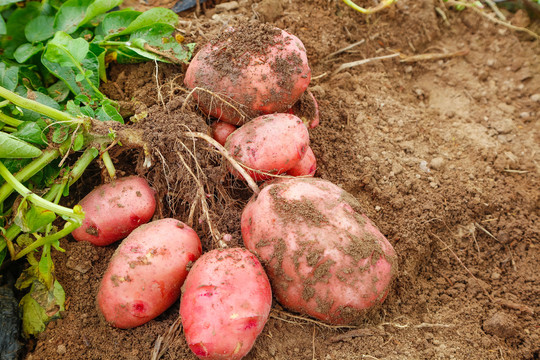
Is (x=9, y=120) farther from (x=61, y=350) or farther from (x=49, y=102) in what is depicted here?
(x=61, y=350)

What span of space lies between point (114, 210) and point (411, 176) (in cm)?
127

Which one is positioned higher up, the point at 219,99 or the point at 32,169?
the point at 219,99

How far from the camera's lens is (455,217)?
5.80 ft

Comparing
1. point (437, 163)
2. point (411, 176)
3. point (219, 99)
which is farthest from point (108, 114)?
point (437, 163)

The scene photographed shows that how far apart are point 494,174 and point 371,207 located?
633 millimetres

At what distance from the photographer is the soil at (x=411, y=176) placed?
143 centimetres

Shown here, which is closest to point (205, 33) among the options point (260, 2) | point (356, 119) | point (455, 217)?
point (260, 2)

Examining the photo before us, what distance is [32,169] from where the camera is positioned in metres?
1.51

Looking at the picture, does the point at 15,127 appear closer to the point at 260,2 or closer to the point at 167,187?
the point at 167,187

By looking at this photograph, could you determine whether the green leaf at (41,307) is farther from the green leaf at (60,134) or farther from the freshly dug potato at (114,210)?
the green leaf at (60,134)

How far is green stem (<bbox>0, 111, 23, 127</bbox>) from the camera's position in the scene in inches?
58.8

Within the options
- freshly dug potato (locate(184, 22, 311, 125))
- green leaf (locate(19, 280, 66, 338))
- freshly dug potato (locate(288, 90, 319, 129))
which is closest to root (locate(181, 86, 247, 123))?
freshly dug potato (locate(184, 22, 311, 125))

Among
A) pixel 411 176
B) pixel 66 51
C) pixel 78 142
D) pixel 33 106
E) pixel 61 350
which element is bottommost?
pixel 61 350

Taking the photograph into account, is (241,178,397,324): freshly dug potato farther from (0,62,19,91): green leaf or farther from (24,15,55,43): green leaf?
(24,15,55,43): green leaf
